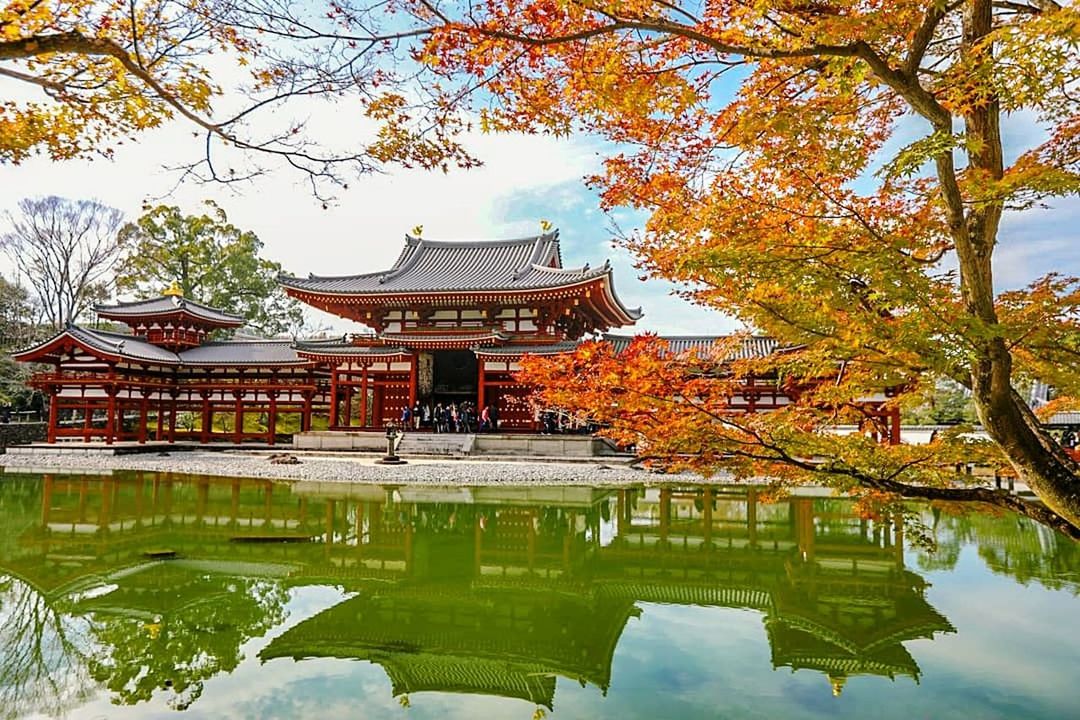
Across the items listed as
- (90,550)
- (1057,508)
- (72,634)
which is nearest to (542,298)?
(90,550)

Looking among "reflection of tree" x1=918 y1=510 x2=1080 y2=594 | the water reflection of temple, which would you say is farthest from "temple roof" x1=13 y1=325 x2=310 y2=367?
"reflection of tree" x1=918 y1=510 x2=1080 y2=594

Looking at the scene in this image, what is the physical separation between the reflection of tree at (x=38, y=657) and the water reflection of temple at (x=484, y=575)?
0.86 ft

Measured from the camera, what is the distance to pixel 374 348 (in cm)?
2022

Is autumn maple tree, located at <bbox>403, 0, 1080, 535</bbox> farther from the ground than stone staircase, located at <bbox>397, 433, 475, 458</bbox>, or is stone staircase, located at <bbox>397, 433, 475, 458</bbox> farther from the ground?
autumn maple tree, located at <bbox>403, 0, 1080, 535</bbox>

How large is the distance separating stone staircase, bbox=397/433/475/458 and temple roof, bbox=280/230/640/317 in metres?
4.61

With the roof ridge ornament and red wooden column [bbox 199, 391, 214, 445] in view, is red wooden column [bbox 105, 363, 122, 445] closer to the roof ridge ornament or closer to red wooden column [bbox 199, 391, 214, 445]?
red wooden column [bbox 199, 391, 214, 445]

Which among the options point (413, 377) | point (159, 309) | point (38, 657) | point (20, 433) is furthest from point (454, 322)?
point (38, 657)

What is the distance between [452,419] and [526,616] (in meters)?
14.4

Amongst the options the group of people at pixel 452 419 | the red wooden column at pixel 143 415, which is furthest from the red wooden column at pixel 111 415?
the group of people at pixel 452 419

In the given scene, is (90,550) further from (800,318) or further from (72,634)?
(800,318)

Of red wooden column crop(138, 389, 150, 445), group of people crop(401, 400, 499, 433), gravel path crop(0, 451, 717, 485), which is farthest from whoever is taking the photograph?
red wooden column crop(138, 389, 150, 445)

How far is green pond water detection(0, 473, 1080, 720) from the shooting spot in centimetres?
392

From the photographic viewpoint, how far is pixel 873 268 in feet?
9.87

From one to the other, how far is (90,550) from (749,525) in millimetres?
9046
